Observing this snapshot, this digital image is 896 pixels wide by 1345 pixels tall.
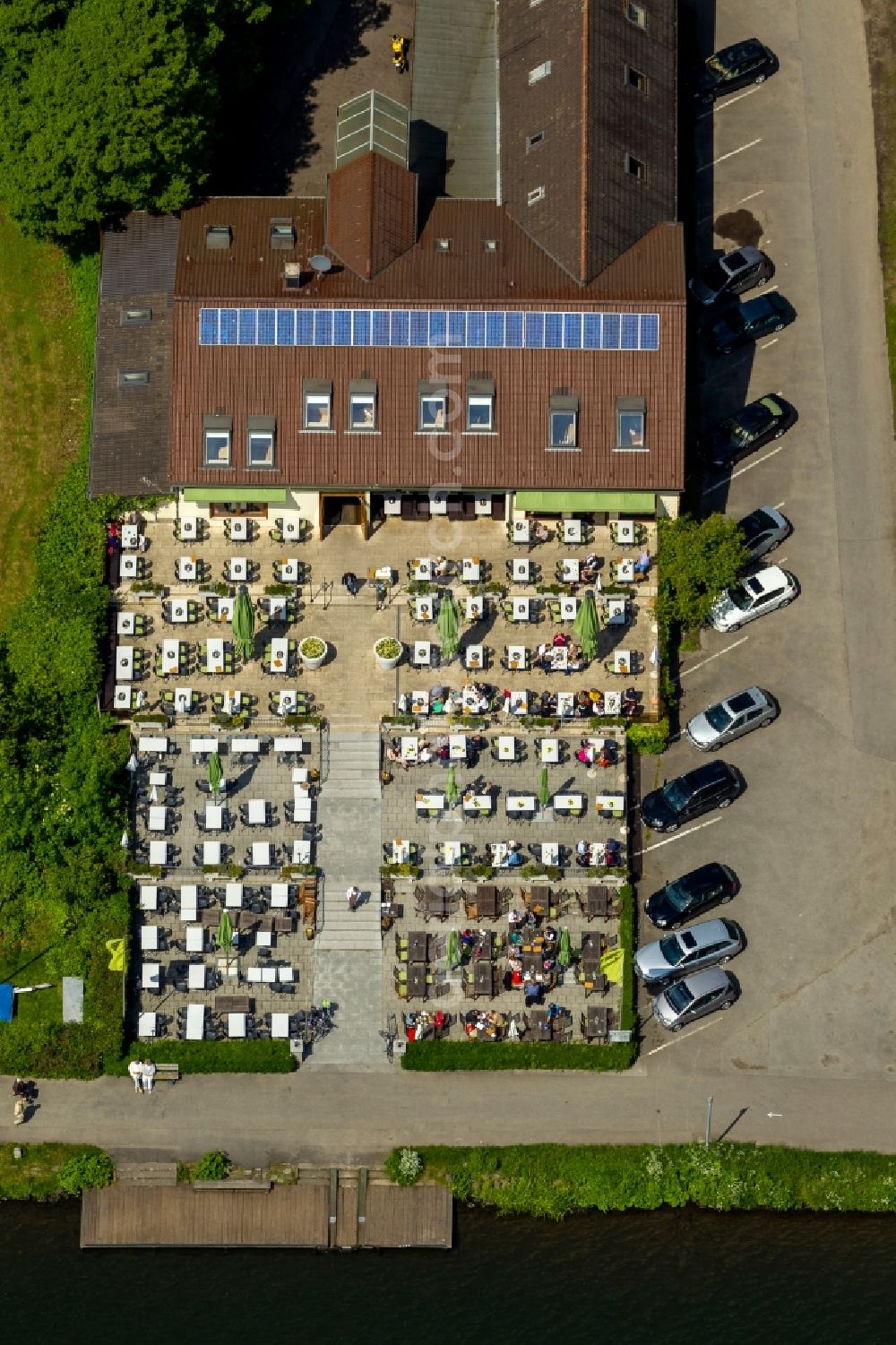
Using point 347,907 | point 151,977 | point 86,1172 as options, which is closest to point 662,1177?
point 347,907

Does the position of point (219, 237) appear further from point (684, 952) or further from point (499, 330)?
point (684, 952)

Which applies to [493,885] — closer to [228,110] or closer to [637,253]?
[637,253]

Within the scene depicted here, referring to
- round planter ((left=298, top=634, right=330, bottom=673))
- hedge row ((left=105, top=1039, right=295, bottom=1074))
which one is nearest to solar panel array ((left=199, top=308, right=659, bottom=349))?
round planter ((left=298, top=634, right=330, bottom=673))

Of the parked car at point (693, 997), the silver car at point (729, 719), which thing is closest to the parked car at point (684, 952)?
the parked car at point (693, 997)

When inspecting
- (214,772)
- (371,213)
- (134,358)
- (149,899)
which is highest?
(371,213)

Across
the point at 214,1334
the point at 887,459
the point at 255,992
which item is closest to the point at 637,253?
the point at 887,459

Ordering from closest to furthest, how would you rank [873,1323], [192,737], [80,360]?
[873,1323] < [192,737] < [80,360]
